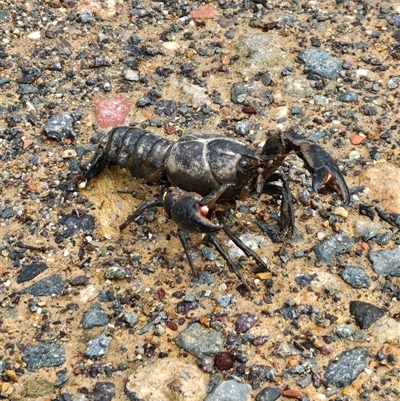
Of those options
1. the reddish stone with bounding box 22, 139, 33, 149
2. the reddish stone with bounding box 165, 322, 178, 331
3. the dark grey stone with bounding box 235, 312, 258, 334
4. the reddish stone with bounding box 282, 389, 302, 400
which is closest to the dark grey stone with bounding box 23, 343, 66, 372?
the reddish stone with bounding box 165, 322, 178, 331

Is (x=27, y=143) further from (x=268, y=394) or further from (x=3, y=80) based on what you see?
(x=268, y=394)

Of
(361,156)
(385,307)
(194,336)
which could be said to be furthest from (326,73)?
(194,336)

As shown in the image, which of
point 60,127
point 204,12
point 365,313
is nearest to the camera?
point 365,313

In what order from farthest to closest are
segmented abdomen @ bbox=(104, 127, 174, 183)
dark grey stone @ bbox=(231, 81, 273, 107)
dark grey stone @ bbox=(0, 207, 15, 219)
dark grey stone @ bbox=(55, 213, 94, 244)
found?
dark grey stone @ bbox=(231, 81, 273, 107) < segmented abdomen @ bbox=(104, 127, 174, 183) < dark grey stone @ bbox=(0, 207, 15, 219) < dark grey stone @ bbox=(55, 213, 94, 244)

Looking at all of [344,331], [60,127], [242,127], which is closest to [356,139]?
[242,127]

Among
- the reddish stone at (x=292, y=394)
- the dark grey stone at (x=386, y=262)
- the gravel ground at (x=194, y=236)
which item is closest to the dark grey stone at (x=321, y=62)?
the gravel ground at (x=194, y=236)

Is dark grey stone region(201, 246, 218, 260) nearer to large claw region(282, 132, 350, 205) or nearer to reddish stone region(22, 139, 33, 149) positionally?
large claw region(282, 132, 350, 205)
